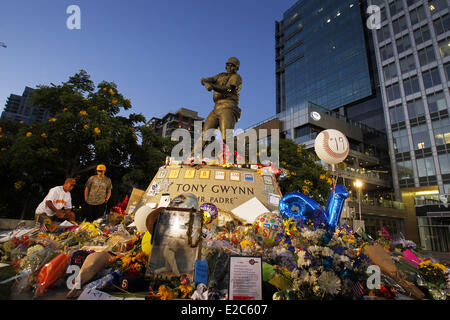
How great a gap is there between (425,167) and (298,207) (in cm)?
3647

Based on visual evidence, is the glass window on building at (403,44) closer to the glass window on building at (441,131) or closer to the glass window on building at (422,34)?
the glass window on building at (422,34)

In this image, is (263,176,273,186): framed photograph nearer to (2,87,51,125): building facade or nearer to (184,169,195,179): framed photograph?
(184,169,195,179): framed photograph

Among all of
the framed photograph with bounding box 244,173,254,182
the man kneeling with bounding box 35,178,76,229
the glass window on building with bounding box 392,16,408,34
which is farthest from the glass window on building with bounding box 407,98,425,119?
the man kneeling with bounding box 35,178,76,229

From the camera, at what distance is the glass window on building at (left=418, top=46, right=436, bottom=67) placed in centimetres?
3312

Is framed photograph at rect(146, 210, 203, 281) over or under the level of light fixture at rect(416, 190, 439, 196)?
under

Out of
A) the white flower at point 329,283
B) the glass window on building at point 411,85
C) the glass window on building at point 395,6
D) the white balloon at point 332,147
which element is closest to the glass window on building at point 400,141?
the glass window on building at point 411,85

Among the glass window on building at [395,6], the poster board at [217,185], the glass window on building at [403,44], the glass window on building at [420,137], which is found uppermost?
the glass window on building at [395,6]

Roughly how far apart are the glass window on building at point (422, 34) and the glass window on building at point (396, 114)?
9.33 meters

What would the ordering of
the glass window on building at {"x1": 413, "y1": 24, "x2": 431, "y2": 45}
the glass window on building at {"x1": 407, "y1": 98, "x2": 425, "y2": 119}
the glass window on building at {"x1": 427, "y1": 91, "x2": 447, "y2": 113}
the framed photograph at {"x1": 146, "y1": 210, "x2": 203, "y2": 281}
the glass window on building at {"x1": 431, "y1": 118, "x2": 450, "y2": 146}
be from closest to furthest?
the framed photograph at {"x1": 146, "y1": 210, "x2": 203, "y2": 281} < the glass window on building at {"x1": 431, "y1": 118, "x2": 450, "y2": 146} < the glass window on building at {"x1": 427, "y1": 91, "x2": 447, "y2": 113} < the glass window on building at {"x1": 407, "y1": 98, "x2": 425, "y2": 119} < the glass window on building at {"x1": 413, "y1": 24, "x2": 431, "y2": 45}

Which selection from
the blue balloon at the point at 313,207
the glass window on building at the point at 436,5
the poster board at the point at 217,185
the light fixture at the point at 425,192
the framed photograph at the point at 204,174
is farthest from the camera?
the glass window on building at the point at 436,5

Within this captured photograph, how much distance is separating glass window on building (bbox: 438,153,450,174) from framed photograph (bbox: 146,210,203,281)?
3862cm

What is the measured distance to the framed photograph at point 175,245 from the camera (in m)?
3.08
